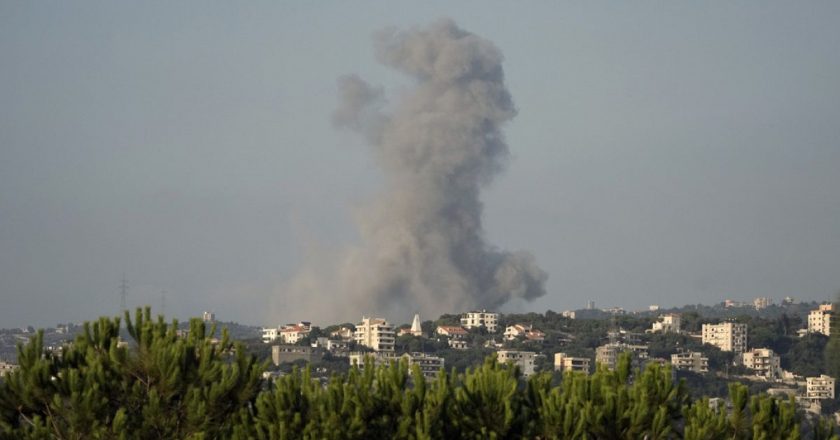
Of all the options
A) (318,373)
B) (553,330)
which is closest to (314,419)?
(318,373)

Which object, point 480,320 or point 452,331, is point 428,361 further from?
point 480,320

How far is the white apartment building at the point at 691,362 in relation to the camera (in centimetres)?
9156

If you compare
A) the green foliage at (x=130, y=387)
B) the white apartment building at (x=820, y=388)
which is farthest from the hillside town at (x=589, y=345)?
the green foliage at (x=130, y=387)

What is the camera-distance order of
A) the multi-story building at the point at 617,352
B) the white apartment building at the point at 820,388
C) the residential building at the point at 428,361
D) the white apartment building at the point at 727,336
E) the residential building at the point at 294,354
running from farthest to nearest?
the white apartment building at the point at 727,336 < the multi-story building at the point at 617,352 < the residential building at the point at 294,354 < the residential building at the point at 428,361 < the white apartment building at the point at 820,388

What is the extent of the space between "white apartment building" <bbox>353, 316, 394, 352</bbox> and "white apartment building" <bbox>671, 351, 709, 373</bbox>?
15820 millimetres

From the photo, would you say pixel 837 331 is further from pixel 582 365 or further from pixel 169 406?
pixel 169 406

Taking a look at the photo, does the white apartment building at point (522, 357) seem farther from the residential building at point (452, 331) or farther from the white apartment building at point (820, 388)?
the white apartment building at point (820, 388)

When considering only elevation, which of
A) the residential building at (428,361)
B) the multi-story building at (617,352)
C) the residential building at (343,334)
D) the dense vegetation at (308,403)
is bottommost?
the dense vegetation at (308,403)

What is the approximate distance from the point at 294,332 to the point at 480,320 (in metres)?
11.6

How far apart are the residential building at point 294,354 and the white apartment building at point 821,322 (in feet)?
101

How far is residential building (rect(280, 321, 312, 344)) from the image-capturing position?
100825mm

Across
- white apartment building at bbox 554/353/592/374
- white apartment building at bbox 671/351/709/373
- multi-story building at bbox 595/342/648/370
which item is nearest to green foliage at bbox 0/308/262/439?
white apartment building at bbox 554/353/592/374

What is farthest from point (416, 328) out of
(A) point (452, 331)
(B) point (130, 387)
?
(B) point (130, 387)

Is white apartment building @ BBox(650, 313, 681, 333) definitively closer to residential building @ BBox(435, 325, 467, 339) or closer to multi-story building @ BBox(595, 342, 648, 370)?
multi-story building @ BBox(595, 342, 648, 370)
